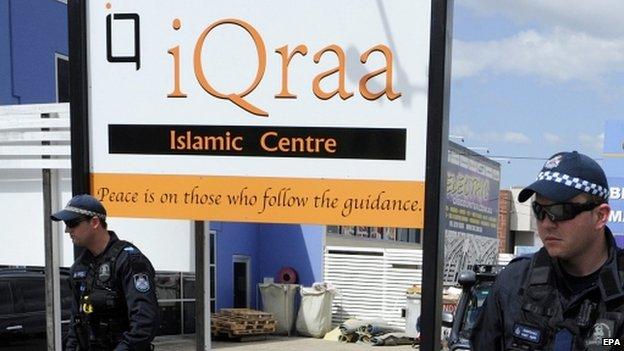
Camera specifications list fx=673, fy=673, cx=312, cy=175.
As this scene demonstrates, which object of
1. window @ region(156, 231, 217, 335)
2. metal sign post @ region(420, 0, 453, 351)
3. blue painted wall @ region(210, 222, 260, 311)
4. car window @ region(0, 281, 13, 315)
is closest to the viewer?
metal sign post @ region(420, 0, 453, 351)

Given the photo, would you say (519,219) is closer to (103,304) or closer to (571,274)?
(103,304)

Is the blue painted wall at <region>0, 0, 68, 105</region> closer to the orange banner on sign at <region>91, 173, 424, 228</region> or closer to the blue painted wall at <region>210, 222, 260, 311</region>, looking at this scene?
the blue painted wall at <region>210, 222, 260, 311</region>

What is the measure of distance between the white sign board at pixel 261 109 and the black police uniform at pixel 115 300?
33 centimetres

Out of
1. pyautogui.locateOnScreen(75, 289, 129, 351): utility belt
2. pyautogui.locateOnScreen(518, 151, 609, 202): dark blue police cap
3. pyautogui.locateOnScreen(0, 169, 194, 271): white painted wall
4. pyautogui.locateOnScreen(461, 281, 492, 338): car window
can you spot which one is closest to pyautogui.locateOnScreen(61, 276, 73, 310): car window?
pyautogui.locateOnScreen(0, 169, 194, 271): white painted wall

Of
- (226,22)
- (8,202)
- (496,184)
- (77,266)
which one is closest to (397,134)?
(226,22)

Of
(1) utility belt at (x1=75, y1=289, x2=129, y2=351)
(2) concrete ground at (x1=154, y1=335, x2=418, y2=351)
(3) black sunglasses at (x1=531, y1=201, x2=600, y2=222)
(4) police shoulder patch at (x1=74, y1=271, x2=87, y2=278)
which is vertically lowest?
(2) concrete ground at (x1=154, y1=335, x2=418, y2=351)

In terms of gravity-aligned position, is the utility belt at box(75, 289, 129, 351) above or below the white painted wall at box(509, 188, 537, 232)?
above

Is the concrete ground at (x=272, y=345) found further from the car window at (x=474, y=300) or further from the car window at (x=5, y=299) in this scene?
the car window at (x=474, y=300)

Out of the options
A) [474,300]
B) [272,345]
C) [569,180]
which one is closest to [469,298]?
[474,300]

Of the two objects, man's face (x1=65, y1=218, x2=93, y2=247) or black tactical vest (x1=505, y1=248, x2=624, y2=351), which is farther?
man's face (x1=65, y1=218, x2=93, y2=247)

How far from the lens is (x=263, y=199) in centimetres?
334

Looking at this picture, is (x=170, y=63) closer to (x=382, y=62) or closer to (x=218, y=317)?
(x=382, y=62)

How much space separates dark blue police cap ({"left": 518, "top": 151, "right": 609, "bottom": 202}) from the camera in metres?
1.93

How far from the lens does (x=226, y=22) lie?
3.36 metres
